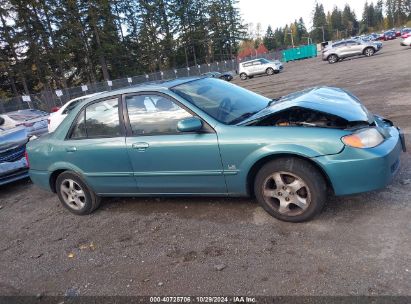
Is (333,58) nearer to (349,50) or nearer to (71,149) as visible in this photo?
(349,50)

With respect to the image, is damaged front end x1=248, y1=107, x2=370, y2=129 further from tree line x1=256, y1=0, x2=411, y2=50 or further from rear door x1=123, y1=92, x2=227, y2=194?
tree line x1=256, y1=0, x2=411, y2=50

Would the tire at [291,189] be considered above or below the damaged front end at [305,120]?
below

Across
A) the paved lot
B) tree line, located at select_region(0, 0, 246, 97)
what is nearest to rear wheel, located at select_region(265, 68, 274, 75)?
tree line, located at select_region(0, 0, 246, 97)

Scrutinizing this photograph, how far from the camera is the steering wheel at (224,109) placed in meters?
3.96

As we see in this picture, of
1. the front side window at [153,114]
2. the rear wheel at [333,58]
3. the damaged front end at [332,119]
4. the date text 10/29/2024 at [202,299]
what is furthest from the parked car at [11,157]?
the rear wheel at [333,58]

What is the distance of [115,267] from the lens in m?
3.49

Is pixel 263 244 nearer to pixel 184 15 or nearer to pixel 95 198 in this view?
pixel 95 198

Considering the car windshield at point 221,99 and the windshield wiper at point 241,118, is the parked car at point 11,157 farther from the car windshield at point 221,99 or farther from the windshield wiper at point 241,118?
the windshield wiper at point 241,118

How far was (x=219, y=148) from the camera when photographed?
3738 mm

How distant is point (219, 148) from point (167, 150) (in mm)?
622

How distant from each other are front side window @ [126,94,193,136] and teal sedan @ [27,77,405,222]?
0.01m

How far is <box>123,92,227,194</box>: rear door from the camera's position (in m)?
3.84

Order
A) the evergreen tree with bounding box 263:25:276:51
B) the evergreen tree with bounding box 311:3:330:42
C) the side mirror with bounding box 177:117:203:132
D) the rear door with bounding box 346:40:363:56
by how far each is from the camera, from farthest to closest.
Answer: the evergreen tree with bounding box 311:3:330:42
the evergreen tree with bounding box 263:25:276:51
the rear door with bounding box 346:40:363:56
the side mirror with bounding box 177:117:203:132

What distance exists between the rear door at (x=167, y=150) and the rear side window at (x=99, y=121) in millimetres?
188
